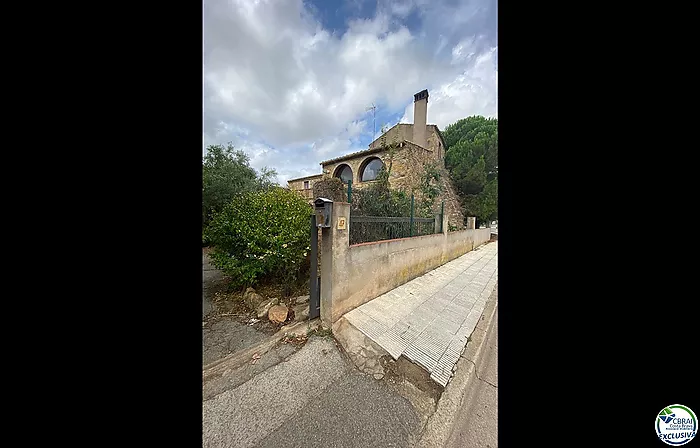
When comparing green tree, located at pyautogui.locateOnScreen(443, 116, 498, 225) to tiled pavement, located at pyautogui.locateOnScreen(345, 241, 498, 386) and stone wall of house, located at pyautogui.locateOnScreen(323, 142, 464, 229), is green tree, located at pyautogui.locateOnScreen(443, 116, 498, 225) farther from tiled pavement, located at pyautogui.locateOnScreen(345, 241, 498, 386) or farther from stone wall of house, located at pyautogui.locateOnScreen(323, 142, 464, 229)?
tiled pavement, located at pyautogui.locateOnScreen(345, 241, 498, 386)

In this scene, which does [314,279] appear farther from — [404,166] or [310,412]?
[404,166]

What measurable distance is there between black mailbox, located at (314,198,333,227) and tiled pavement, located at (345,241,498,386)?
1239 millimetres

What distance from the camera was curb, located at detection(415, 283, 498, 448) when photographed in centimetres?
148

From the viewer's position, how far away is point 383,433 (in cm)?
148

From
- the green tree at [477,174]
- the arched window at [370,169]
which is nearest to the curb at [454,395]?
the arched window at [370,169]

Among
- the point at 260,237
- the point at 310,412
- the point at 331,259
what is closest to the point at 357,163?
the point at 260,237

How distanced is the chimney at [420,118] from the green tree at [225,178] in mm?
7573

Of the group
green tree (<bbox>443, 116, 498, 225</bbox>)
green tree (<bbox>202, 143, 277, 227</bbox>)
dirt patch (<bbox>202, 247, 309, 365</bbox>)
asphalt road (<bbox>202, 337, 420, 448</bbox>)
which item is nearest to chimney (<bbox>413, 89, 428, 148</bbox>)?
green tree (<bbox>443, 116, 498, 225</bbox>)

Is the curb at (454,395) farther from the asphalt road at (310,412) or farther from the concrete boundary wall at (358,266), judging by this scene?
the concrete boundary wall at (358,266)

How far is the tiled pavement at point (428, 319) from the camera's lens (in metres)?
2.24
